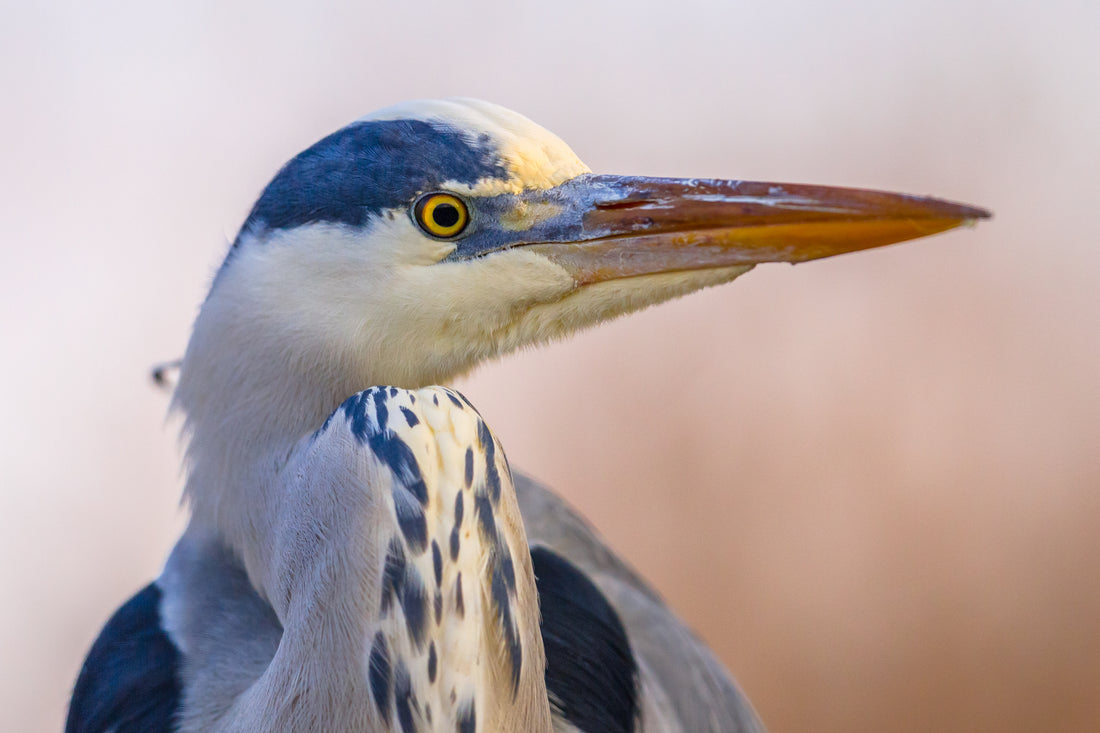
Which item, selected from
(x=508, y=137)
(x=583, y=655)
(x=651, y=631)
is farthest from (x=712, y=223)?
(x=651, y=631)

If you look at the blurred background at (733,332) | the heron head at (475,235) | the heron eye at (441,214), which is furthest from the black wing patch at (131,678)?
the blurred background at (733,332)

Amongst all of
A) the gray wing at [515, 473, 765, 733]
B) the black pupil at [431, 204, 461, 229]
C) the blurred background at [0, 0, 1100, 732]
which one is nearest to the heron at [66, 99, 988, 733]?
the black pupil at [431, 204, 461, 229]

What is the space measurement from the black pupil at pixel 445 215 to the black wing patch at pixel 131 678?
37 centimetres

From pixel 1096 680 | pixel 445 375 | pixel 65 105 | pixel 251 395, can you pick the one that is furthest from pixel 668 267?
pixel 1096 680

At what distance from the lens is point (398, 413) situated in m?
0.46

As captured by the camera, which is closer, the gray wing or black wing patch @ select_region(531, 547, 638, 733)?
black wing patch @ select_region(531, 547, 638, 733)

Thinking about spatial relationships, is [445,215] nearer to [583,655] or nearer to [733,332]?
[583,655]

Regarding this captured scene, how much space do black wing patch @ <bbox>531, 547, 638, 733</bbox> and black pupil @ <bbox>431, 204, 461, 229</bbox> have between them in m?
0.29

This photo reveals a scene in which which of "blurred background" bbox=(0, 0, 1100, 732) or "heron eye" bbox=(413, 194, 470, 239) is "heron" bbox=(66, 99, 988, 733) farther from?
"blurred background" bbox=(0, 0, 1100, 732)

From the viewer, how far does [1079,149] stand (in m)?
1.51

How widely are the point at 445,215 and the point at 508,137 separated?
60 millimetres

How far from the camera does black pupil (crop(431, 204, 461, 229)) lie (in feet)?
1.81

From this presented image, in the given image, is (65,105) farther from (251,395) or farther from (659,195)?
(659,195)

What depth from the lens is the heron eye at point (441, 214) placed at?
547 millimetres
